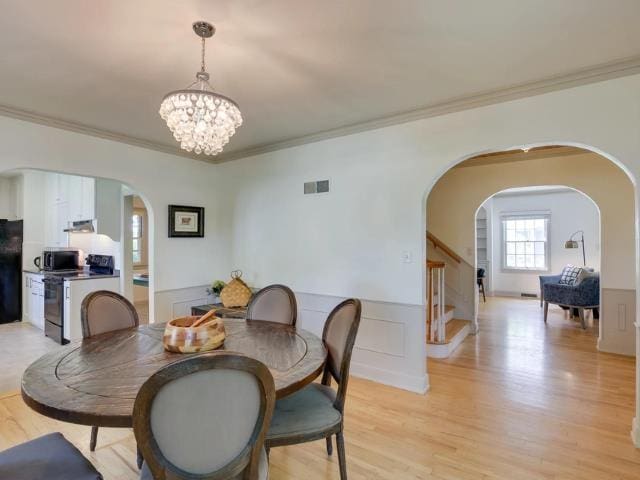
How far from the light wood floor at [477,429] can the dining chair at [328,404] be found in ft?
1.18

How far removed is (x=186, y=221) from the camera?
4.15 m

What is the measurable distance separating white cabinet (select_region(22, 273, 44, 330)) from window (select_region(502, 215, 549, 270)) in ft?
31.2

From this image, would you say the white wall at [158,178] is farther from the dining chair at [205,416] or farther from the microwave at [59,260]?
the dining chair at [205,416]

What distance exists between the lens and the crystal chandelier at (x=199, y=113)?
1.75 m

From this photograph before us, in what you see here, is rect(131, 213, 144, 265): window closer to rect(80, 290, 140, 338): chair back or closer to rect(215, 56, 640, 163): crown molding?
rect(215, 56, 640, 163): crown molding

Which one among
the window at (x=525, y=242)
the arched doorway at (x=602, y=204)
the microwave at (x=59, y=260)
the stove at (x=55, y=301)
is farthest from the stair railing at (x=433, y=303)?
the window at (x=525, y=242)

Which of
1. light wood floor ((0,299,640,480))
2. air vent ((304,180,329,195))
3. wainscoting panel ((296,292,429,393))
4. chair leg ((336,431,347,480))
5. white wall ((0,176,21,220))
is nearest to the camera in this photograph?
chair leg ((336,431,347,480))

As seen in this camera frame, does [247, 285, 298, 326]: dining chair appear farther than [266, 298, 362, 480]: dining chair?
Yes

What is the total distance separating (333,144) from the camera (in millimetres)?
3557

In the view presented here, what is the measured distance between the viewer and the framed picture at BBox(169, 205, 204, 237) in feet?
13.1

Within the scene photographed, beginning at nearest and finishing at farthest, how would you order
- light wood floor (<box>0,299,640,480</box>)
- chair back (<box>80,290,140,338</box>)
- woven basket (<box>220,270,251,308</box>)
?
1. light wood floor (<box>0,299,640,480</box>)
2. chair back (<box>80,290,140,338</box>)
3. woven basket (<box>220,270,251,308</box>)

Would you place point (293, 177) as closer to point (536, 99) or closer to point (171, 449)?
point (536, 99)

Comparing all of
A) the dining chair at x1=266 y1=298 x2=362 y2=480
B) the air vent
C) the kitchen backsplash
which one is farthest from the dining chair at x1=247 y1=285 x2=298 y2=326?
the kitchen backsplash

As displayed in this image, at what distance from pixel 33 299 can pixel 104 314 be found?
13.5ft
